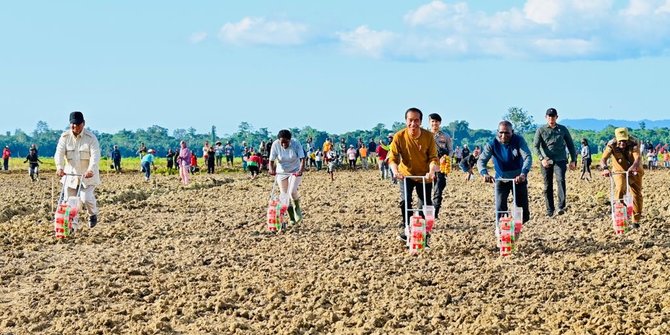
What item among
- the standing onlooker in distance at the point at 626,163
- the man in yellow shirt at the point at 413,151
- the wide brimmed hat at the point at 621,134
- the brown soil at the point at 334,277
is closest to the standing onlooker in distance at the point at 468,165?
the brown soil at the point at 334,277

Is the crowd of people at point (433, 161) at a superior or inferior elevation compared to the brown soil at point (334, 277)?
superior

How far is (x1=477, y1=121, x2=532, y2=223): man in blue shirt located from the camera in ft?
39.7

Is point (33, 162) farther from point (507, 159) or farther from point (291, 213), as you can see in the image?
point (507, 159)

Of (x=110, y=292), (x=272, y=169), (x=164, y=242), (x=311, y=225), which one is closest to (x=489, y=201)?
(x=311, y=225)

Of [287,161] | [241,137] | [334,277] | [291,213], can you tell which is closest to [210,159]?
[291,213]

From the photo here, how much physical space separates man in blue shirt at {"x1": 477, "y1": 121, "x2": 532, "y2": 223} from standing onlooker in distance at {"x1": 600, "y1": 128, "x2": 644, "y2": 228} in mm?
1758

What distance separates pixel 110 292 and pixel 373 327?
9.76 feet

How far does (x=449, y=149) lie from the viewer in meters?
14.3

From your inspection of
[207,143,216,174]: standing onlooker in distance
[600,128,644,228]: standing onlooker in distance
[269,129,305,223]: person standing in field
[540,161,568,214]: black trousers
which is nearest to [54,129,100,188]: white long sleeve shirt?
[269,129,305,223]: person standing in field

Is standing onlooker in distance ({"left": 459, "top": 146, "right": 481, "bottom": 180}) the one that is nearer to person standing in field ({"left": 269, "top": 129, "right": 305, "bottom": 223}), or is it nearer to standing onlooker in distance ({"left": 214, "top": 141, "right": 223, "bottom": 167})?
person standing in field ({"left": 269, "top": 129, "right": 305, "bottom": 223})

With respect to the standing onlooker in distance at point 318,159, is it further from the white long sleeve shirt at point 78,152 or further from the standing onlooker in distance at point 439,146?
the white long sleeve shirt at point 78,152

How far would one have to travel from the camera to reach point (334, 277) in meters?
10.5

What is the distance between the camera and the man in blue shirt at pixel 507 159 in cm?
1209

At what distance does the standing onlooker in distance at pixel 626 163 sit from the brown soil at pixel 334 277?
42cm
